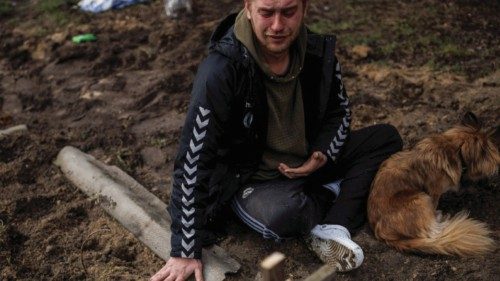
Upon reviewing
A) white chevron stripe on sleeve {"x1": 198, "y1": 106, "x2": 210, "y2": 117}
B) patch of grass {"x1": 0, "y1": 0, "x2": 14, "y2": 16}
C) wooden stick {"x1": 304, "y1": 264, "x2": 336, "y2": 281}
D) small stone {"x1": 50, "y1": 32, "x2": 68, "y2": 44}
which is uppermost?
white chevron stripe on sleeve {"x1": 198, "y1": 106, "x2": 210, "y2": 117}

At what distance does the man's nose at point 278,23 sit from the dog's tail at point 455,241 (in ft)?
4.83

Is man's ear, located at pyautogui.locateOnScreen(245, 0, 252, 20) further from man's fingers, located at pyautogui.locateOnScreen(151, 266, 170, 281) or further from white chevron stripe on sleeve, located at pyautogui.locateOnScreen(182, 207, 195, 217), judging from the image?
man's fingers, located at pyautogui.locateOnScreen(151, 266, 170, 281)

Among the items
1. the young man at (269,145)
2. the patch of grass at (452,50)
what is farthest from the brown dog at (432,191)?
the patch of grass at (452,50)

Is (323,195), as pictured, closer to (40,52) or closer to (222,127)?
(222,127)

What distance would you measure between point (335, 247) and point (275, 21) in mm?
1332

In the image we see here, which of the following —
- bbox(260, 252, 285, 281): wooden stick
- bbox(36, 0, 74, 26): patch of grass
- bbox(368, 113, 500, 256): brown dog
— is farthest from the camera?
bbox(36, 0, 74, 26): patch of grass

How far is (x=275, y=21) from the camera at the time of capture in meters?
2.88

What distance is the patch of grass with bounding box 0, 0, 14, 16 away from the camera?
7976mm

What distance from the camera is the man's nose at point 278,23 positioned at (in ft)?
9.44

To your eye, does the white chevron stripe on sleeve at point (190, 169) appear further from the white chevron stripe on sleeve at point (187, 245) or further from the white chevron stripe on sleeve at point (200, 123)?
the white chevron stripe on sleeve at point (187, 245)

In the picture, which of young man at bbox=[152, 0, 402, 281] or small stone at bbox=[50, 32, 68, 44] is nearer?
young man at bbox=[152, 0, 402, 281]

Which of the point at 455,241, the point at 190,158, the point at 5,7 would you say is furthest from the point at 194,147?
the point at 5,7

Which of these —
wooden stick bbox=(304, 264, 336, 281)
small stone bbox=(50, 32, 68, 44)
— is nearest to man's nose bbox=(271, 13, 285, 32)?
wooden stick bbox=(304, 264, 336, 281)

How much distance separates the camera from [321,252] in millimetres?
3246
